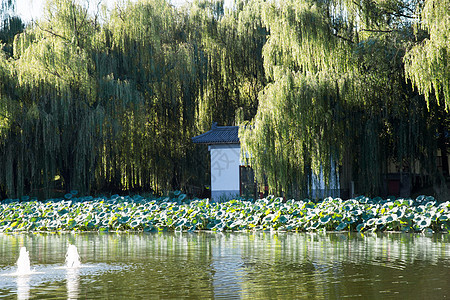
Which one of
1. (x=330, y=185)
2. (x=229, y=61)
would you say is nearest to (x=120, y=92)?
(x=229, y=61)

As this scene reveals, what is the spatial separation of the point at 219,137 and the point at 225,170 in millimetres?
1138

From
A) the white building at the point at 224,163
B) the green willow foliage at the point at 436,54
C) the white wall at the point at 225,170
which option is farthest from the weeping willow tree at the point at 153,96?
the green willow foliage at the point at 436,54

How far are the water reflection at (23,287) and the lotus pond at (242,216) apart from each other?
640cm

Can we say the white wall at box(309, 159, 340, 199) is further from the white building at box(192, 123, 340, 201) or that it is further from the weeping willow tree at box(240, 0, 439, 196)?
the white building at box(192, 123, 340, 201)

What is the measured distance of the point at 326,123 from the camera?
15508mm

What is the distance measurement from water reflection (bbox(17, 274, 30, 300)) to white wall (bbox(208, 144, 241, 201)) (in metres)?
13.9

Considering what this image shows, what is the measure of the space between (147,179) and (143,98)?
2.96 m

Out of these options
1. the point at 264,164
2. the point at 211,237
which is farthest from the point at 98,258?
the point at 264,164

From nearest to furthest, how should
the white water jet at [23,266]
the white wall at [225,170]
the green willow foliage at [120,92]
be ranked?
1. the white water jet at [23,266]
2. the green willow foliage at [120,92]
3. the white wall at [225,170]

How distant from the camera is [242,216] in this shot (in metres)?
13.0

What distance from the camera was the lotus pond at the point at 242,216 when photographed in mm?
11562

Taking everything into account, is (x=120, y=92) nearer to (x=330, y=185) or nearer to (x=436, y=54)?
(x=330, y=185)

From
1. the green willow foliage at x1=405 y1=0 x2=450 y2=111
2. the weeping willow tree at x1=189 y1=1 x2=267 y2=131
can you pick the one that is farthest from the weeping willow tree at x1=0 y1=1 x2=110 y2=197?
the green willow foliage at x1=405 y1=0 x2=450 y2=111

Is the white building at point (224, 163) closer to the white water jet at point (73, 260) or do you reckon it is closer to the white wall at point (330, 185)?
the white wall at point (330, 185)
